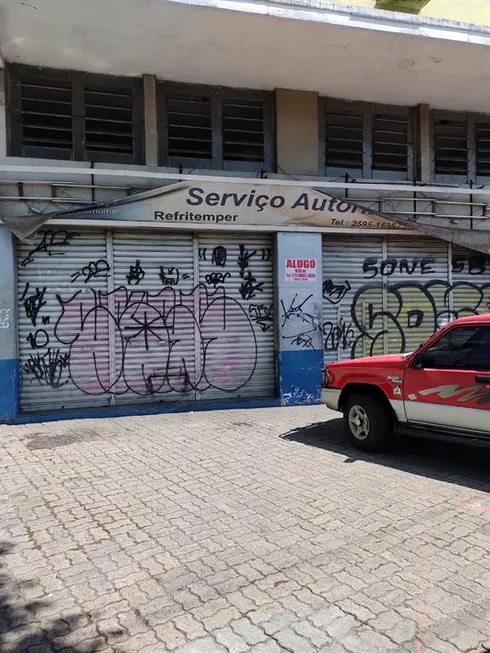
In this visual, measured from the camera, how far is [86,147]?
9.05 m

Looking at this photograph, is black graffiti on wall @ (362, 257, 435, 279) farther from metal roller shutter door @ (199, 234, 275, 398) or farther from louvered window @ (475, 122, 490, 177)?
louvered window @ (475, 122, 490, 177)

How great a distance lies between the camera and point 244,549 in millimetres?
4020

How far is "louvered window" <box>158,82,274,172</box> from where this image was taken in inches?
372

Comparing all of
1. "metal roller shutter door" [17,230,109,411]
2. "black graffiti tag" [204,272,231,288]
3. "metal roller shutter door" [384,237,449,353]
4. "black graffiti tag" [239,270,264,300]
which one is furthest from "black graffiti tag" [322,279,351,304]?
"metal roller shutter door" [17,230,109,411]

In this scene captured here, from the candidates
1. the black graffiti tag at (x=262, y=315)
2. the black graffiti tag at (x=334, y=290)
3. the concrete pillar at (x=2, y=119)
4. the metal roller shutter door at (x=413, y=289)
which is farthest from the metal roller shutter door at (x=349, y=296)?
the concrete pillar at (x=2, y=119)

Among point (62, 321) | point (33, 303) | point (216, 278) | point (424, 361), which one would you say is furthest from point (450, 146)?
point (33, 303)

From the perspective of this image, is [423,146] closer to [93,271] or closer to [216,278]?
[216,278]

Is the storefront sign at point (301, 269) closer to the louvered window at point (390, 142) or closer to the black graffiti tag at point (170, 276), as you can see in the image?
the black graffiti tag at point (170, 276)

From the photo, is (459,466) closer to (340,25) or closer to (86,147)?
(340,25)

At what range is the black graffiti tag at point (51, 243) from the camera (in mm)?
8727

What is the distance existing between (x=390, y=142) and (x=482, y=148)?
218 cm

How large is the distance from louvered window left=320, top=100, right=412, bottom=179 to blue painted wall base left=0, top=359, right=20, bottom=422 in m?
6.74

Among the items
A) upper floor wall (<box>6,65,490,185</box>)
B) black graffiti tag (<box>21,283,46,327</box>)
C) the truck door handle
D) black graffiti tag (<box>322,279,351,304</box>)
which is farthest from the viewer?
black graffiti tag (<box>322,279,351,304</box>)

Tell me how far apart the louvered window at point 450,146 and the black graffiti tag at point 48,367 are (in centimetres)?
819
